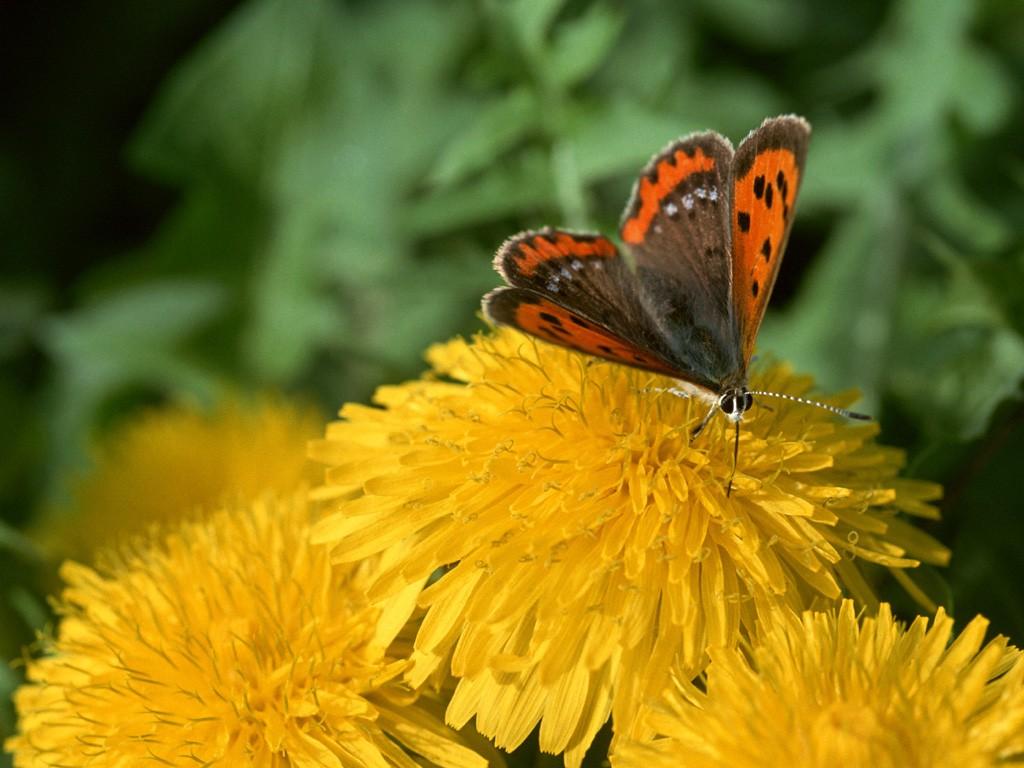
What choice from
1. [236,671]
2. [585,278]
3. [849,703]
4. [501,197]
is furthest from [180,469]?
[849,703]

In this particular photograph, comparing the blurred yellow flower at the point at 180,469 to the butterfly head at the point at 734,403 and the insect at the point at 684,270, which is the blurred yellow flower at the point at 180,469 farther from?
the butterfly head at the point at 734,403

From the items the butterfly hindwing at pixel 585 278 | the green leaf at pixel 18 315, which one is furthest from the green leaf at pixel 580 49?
the green leaf at pixel 18 315

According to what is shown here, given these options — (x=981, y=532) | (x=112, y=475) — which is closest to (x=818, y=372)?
(x=981, y=532)

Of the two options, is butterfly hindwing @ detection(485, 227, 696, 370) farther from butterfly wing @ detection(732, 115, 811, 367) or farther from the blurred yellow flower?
the blurred yellow flower

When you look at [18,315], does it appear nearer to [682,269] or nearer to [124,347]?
[124,347]

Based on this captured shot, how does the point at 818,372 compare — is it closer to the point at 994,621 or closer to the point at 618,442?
the point at 994,621

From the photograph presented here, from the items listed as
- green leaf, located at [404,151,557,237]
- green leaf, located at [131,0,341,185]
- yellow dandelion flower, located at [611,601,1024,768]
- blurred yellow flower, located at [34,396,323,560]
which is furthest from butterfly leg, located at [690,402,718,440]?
green leaf, located at [131,0,341,185]
